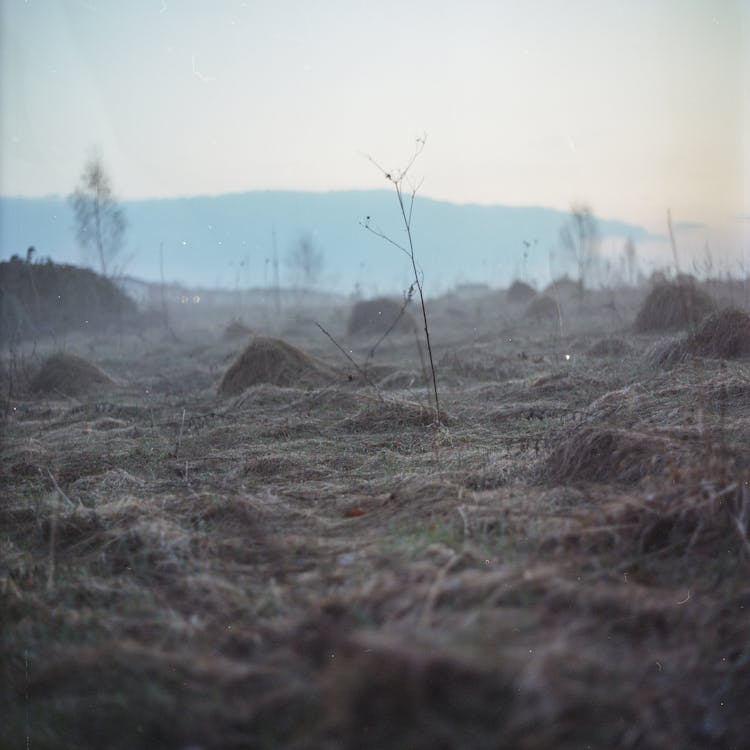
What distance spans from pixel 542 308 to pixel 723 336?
28.9 ft

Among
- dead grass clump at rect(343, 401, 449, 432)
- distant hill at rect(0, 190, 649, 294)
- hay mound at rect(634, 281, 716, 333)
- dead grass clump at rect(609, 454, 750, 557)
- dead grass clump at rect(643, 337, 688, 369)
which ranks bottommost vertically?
dead grass clump at rect(609, 454, 750, 557)

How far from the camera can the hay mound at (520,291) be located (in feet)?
66.1

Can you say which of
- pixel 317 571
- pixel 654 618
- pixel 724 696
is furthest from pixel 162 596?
pixel 724 696

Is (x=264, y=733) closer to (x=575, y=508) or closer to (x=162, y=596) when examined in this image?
(x=162, y=596)

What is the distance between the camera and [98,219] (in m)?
27.2

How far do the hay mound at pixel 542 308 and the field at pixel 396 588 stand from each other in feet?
33.1

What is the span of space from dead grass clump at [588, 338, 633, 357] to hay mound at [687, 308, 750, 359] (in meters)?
1.37

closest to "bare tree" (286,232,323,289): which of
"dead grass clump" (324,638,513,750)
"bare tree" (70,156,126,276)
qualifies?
"bare tree" (70,156,126,276)

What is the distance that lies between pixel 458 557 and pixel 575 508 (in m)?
0.73

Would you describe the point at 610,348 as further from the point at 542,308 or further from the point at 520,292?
the point at 520,292

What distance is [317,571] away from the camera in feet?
7.68

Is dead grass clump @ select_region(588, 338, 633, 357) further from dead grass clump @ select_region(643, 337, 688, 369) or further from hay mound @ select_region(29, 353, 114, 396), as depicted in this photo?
hay mound @ select_region(29, 353, 114, 396)

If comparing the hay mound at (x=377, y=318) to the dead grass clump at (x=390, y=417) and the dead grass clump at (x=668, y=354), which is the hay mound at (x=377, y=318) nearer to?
the dead grass clump at (x=668, y=354)

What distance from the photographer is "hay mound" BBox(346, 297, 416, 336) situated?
14.4m
